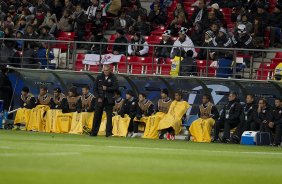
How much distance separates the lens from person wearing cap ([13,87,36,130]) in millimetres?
31234

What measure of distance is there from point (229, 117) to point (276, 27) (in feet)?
Result: 19.2

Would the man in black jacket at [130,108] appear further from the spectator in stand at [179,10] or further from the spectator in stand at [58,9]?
the spectator in stand at [58,9]

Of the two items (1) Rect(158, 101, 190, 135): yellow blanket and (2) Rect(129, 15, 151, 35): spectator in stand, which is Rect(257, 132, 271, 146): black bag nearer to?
(1) Rect(158, 101, 190, 135): yellow blanket

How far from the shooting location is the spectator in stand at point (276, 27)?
3180 cm

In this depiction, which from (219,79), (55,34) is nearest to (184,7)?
(55,34)

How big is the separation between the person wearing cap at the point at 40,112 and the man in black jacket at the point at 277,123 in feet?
27.1

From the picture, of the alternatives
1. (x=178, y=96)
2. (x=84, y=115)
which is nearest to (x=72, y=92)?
(x=84, y=115)

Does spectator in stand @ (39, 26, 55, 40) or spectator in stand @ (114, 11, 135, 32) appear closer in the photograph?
spectator in stand @ (114, 11, 135, 32)

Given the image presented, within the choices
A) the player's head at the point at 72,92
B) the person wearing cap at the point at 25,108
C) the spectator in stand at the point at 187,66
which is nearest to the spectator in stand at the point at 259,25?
the spectator in stand at the point at 187,66

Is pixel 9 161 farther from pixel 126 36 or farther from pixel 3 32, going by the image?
pixel 3 32

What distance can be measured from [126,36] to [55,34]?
386 centimetres

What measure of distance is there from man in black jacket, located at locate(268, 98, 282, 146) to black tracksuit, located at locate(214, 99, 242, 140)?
3.74 ft

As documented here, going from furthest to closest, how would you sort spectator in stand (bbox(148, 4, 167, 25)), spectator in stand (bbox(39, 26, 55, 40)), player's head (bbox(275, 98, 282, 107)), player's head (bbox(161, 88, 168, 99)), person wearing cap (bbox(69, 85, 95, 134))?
1. spectator in stand (bbox(39, 26, 55, 40))
2. spectator in stand (bbox(148, 4, 167, 25))
3. person wearing cap (bbox(69, 85, 95, 134))
4. player's head (bbox(161, 88, 168, 99))
5. player's head (bbox(275, 98, 282, 107))

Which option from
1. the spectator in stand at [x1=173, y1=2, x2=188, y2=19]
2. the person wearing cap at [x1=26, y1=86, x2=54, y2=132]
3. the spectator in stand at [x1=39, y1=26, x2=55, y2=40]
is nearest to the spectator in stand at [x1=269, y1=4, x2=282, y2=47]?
the spectator in stand at [x1=173, y1=2, x2=188, y2=19]
